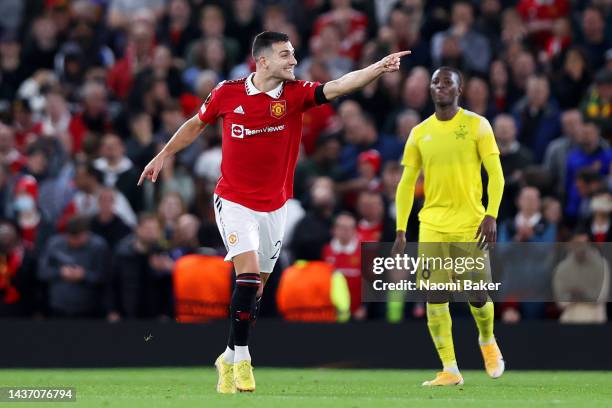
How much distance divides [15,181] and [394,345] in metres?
5.38

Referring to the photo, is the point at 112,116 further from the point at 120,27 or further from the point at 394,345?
the point at 394,345

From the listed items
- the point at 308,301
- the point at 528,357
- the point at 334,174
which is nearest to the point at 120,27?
the point at 334,174

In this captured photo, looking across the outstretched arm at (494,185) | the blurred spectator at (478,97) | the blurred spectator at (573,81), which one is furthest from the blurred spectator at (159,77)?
the outstretched arm at (494,185)

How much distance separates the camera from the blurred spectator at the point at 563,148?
17.3 metres

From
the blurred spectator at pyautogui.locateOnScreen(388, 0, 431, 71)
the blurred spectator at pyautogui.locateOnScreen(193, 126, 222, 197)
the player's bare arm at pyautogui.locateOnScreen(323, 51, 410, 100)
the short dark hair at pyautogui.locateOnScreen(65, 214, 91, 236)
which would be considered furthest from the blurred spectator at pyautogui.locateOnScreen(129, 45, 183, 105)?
the player's bare arm at pyautogui.locateOnScreen(323, 51, 410, 100)

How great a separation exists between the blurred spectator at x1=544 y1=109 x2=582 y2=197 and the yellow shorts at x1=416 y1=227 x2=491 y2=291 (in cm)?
500

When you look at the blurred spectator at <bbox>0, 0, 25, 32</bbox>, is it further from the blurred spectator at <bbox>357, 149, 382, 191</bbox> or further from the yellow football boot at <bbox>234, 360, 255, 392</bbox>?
the yellow football boot at <bbox>234, 360, 255, 392</bbox>

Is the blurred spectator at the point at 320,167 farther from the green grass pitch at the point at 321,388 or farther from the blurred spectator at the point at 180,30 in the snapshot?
the blurred spectator at the point at 180,30

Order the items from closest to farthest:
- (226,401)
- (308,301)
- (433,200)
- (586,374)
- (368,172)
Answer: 1. (226,401)
2. (433,200)
3. (586,374)
4. (308,301)
5. (368,172)

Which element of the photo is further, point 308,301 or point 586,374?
point 308,301

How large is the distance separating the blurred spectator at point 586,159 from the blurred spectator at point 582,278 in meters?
1.43

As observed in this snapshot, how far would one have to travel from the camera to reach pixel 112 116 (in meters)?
20.1

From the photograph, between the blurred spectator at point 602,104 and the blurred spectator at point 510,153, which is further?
the blurred spectator at point 602,104

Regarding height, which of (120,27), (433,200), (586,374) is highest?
(120,27)
